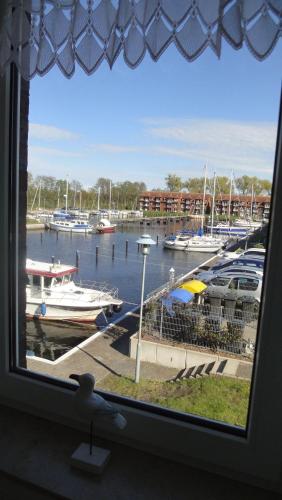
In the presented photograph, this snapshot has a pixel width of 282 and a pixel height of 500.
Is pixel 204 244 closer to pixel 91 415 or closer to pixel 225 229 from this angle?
pixel 225 229

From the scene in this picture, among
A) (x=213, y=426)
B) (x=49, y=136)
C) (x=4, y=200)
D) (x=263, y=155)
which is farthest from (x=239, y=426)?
(x=49, y=136)

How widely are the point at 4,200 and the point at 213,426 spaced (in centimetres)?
60

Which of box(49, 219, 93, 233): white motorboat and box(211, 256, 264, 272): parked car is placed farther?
box(49, 219, 93, 233): white motorboat

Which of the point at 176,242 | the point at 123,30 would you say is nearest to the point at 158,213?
the point at 176,242

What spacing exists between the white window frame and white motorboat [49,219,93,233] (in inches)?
12.9

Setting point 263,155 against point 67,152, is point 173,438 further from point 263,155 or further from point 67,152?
point 67,152

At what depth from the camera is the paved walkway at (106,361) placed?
0.87 metres

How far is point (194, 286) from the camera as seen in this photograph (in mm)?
1120

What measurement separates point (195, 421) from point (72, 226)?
0.67 metres

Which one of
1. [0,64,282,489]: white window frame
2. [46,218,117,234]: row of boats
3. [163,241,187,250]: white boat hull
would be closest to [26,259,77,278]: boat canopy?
[46,218,117,234]: row of boats

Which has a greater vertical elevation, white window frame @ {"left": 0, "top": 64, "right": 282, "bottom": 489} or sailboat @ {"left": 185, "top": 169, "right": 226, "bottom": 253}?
sailboat @ {"left": 185, "top": 169, "right": 226, "bottom": 253}

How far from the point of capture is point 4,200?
0.73 metres

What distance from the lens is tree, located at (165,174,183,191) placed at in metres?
0.76

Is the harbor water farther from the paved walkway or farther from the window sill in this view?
the window sill
